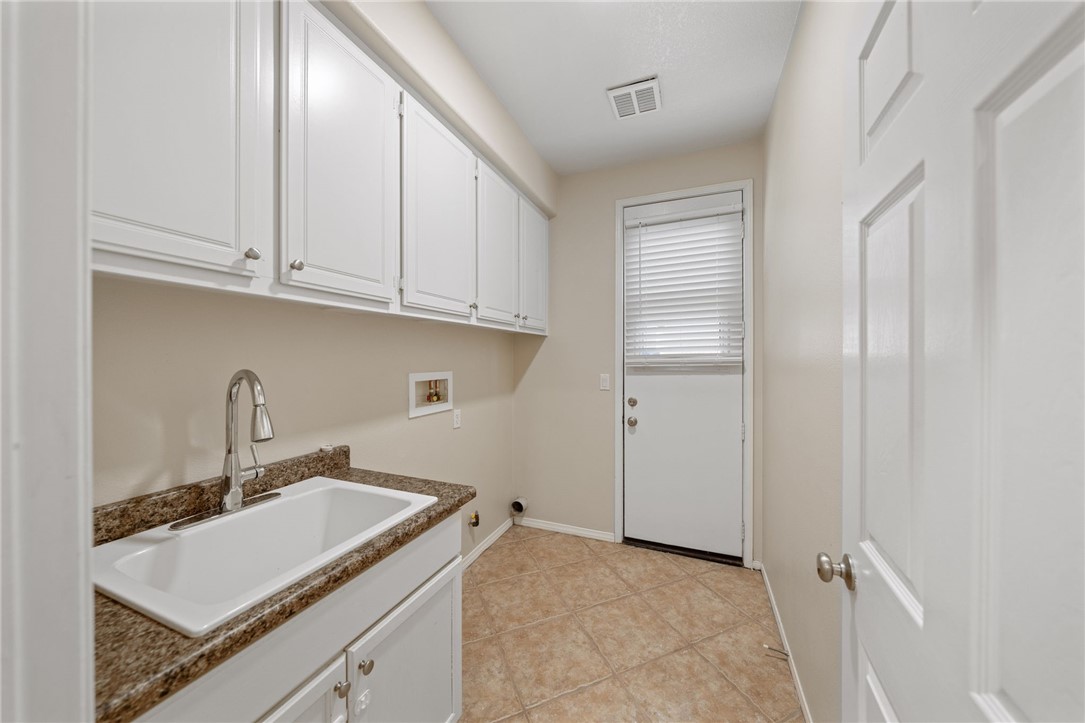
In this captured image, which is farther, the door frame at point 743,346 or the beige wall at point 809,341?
the door frame at point 743,346

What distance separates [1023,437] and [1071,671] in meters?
0.16


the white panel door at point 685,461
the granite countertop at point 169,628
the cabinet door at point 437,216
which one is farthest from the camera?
the white panel door at point 685,461

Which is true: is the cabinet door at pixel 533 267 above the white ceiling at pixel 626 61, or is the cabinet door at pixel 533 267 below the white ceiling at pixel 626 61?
below

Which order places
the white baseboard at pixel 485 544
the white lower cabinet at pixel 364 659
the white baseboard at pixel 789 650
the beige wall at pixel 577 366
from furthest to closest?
the beige wall at pixel 577 366 → the white baseboard at pixel 485 544 → the white baseboard at pixel 789 650 → the white lower cabinet at pixel 364 659

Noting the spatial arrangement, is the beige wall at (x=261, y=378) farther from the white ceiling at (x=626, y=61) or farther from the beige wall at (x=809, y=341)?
the beige wall at (x=809, y=341)

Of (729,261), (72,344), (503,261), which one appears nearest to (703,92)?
(729,261)

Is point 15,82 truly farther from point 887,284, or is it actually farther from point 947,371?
point 887,284

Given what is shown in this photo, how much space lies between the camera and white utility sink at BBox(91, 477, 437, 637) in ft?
2.36

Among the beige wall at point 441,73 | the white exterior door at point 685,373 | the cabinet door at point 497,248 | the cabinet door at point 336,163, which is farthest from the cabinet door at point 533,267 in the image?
the cabinet door at point 336,163

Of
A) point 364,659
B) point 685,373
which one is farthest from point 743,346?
point 364,659

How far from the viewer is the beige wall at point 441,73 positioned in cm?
129

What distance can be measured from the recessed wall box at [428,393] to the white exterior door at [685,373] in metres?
1.24

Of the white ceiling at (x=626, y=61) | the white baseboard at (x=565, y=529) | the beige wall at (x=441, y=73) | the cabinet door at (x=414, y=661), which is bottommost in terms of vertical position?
the white baseboard at (x=565, y=529)

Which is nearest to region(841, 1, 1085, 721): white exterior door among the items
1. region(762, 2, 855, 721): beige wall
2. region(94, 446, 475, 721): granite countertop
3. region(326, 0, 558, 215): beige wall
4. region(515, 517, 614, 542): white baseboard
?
region(762, 2, 855, 721): beige wall
